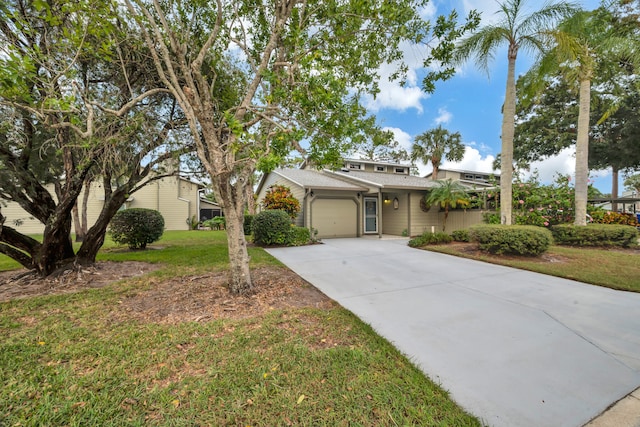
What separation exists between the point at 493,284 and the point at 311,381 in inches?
181

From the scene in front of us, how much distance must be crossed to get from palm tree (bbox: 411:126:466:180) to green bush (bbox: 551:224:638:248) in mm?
15802

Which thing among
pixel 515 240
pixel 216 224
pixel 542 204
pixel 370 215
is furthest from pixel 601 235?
pixel 216 224

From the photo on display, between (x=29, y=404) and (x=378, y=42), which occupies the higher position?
(x=378, y=42)

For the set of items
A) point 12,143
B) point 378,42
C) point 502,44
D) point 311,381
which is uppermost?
point 502,44

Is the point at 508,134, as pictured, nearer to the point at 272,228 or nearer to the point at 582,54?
the point at 582,54

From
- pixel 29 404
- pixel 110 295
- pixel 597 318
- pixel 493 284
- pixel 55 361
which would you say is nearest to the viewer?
pixel 29 404

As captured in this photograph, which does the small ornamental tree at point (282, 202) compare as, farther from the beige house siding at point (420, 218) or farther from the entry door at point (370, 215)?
the beige house siding at point (420, 218)

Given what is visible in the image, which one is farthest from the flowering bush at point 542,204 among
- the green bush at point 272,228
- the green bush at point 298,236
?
the green bush at point 272,228

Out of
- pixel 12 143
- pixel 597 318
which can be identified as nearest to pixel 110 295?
pixel 12 143

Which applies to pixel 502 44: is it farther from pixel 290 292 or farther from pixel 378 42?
pixel 290 292

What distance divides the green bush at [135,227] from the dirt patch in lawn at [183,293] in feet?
10.3

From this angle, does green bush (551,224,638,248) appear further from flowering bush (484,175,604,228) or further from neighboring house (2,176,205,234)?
neighboring house (2,176,205,234)

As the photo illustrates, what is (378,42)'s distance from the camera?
5.32m

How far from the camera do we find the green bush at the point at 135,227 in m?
9.15
